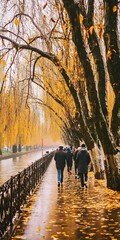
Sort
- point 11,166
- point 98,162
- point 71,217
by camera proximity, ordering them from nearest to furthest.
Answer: point 71,217 < point 98,162 < point 11,166

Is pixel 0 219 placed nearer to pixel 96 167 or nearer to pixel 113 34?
pixel 113 34

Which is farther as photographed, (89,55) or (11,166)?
(11,166)

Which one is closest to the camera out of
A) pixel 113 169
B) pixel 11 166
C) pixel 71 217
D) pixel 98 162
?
pixel 71 217

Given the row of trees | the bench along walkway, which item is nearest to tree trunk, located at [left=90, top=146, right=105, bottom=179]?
the row of trees

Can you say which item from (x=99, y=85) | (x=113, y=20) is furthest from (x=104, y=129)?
(x=113, y=20)

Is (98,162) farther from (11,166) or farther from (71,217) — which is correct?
(11,166)

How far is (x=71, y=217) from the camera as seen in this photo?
31.4 feet

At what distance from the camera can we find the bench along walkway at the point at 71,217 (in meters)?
7.72

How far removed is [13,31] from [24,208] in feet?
16.6

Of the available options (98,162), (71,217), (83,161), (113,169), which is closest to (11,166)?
(98,162)

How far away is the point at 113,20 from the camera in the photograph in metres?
9.91

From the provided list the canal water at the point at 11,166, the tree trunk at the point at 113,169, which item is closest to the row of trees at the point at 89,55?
the tree trunk at the point at 113,169

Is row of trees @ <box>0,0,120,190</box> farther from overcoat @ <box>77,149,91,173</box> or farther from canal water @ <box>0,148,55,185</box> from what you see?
canal water @ <box>0,148,55,185</box>

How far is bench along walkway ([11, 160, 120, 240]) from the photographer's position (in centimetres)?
772
